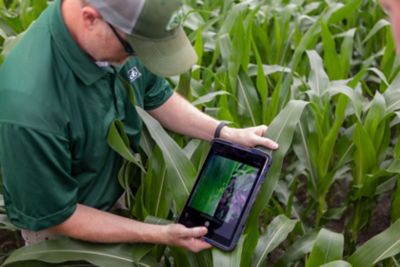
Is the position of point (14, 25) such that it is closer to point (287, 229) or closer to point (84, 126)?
point (84, 126)

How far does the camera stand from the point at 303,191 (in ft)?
7.93

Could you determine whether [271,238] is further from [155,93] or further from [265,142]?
[155,93]

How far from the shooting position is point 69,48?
1191 mm

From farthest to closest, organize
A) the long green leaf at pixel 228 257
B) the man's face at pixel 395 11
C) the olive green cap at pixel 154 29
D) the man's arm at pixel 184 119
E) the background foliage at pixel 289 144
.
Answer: the man's arm at pixel 184 119 → the background foliage at pixel 289 144 → the long green leaf at pixel 228 257 → the olive green cap at pixel 154 29 → the man's face at pixel 395 11

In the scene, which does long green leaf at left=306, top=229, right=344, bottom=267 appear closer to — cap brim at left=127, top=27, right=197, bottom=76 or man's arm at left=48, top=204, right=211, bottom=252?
man's arm at left=48, top=204, right=211, bottom=252

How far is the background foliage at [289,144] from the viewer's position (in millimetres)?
1377

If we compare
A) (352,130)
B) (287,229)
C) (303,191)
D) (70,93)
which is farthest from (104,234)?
(303,191)

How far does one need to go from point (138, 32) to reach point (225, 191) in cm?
46

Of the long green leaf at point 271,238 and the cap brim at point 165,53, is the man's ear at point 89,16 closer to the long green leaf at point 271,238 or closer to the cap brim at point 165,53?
the cap brim at point 165,53

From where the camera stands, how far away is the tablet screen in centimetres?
131

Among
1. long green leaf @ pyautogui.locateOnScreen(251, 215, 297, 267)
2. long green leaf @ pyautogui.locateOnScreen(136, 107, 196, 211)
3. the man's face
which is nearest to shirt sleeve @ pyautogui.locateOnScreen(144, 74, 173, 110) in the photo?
long green leaf @ pyautogui.locateOnScreen(136, 107, 196, 211)

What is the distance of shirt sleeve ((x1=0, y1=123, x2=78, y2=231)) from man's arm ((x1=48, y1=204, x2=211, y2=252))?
0.04 m

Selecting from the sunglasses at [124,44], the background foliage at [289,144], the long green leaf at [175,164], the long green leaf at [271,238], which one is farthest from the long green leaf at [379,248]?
the sunglasses at [124,44]

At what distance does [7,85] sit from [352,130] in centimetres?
114
